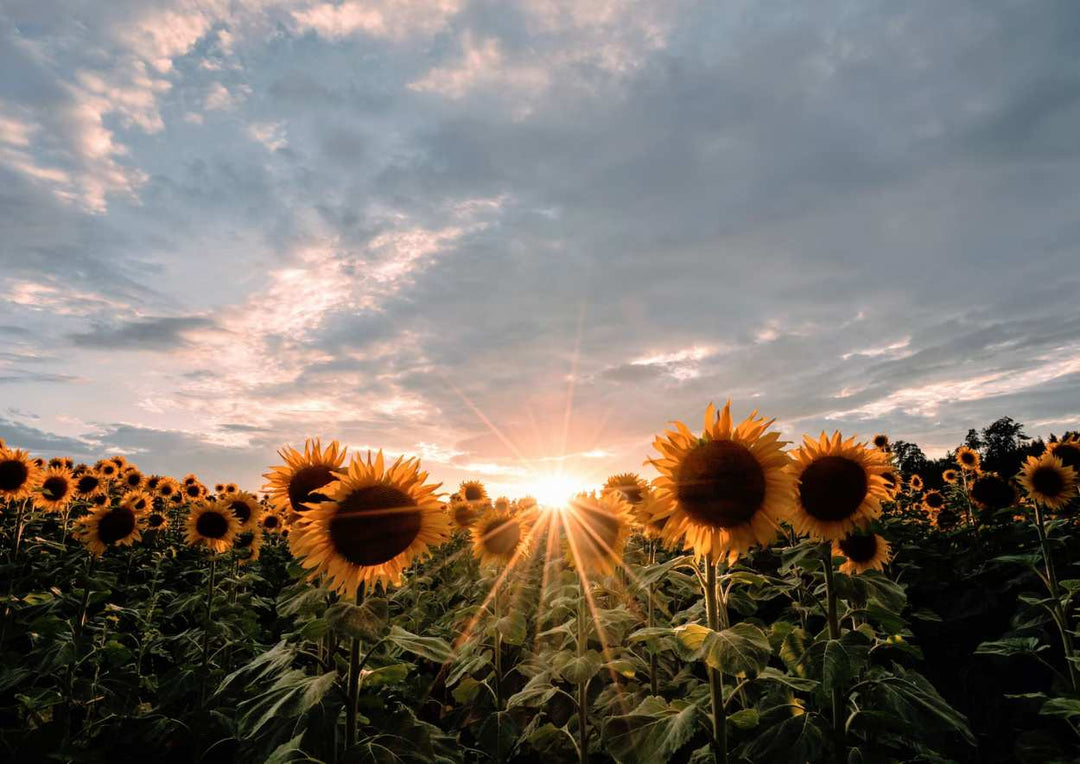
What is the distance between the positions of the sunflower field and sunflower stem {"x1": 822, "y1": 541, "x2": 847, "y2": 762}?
3cm

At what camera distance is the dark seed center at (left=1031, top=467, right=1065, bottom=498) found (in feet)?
27.6

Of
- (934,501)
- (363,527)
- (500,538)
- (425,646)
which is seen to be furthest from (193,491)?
(934,501)

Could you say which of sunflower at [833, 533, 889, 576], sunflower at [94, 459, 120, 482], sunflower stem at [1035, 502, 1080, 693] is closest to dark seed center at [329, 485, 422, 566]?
sunflower at [833, 533, 889, 576]

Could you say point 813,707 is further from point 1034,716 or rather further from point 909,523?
point 909,523

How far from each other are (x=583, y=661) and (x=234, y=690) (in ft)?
14.0

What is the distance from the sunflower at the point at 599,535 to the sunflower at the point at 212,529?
4910 mm

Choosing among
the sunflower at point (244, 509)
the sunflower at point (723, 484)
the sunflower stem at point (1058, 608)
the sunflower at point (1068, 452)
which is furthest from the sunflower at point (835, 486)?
the sunflower at point (244, 509)

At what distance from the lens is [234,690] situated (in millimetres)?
6746

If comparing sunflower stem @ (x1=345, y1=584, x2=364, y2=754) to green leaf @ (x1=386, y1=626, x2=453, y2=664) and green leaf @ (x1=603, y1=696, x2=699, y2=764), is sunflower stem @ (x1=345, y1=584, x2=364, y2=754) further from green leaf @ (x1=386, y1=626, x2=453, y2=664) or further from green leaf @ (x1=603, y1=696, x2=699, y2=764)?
green leaf @ (x1=603, y1=696, x2=699, y2=764)

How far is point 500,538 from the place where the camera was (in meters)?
7.96

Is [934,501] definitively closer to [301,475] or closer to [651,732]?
[651,732]

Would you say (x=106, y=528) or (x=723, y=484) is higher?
(x=723, y=484)

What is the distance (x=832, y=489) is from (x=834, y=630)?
3.27ft

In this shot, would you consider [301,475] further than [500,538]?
No
